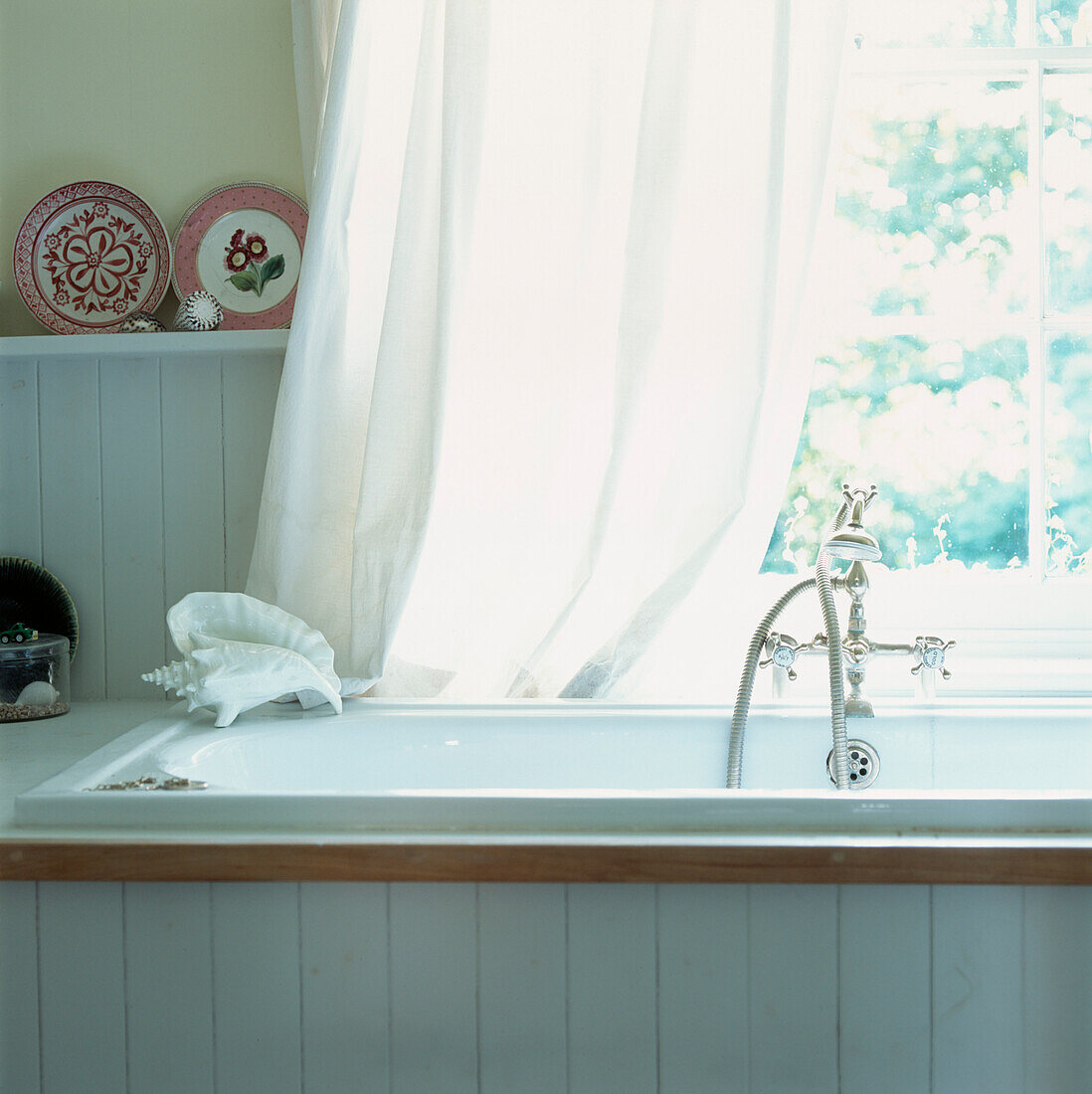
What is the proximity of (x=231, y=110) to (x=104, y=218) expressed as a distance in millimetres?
261

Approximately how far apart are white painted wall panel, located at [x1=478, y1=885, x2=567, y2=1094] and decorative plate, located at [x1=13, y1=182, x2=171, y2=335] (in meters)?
1.16

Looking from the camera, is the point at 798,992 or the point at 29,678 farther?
the point at 29,678

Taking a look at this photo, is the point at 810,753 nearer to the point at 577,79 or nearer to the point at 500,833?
the point at 500,833

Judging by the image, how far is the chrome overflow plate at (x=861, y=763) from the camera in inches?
53.4

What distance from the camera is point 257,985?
869 mm

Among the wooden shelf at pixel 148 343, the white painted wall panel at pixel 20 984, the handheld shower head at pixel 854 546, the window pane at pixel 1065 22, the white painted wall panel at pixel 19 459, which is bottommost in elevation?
the white painted wall panel at pixel 20 984

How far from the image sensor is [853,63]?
5.41ft

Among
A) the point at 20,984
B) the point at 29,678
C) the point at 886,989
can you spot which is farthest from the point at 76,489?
the point at 886,989

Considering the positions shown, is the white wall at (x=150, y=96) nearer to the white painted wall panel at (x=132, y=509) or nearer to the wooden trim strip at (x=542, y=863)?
the white painted wall panel at (x=132, y=509)

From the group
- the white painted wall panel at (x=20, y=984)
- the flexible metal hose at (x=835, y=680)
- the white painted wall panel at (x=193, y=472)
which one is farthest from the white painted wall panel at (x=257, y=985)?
the white painted wall panel at (x=193, y=472)

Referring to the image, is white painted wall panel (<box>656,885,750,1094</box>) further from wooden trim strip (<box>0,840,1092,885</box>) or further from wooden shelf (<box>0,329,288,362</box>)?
wooden shelf (<box>0,329,288,362</box>)

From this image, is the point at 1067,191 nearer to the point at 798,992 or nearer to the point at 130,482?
the point at 798,992

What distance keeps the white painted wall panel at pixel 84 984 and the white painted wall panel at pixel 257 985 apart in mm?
90

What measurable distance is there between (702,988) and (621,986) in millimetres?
68
